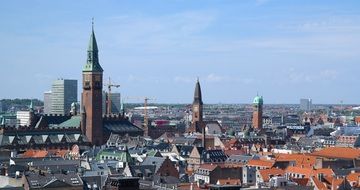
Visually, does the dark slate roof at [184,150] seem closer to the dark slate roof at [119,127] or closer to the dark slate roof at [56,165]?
the dark slate roof at [119,127]

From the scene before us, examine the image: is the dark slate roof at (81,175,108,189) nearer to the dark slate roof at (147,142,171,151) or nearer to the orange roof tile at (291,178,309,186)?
the orange roof tile at (291,178,309,186)

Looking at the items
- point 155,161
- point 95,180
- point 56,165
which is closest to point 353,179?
point 155,161

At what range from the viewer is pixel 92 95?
178875mm

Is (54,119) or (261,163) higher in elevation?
(54,119)

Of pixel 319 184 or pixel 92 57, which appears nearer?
pixel 319 184

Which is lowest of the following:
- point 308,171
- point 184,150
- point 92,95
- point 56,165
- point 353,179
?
point 353,179

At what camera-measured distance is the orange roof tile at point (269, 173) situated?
10907cm

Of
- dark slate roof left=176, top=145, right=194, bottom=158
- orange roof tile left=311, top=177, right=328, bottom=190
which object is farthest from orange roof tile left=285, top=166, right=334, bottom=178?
dark slate roof left=176, top=145, right=194, bottom=158

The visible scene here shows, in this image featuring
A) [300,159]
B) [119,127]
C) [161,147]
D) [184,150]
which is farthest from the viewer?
[119,127]

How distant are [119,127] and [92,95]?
12.6m

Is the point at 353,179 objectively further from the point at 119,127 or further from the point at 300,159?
the point at 119,127

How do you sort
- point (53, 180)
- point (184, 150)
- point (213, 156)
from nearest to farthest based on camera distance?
point (53, 180) < point (213, 156) < point (184, 150)

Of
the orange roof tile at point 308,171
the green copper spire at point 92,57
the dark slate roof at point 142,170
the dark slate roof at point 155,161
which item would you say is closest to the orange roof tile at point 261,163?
Result: the orange roof tile at point 308,171

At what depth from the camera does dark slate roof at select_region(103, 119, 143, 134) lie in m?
184
